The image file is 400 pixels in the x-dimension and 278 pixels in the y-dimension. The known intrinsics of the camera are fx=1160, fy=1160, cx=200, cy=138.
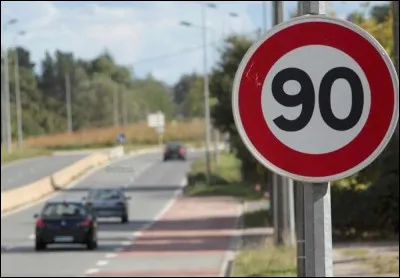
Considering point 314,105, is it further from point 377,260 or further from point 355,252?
point 355,252

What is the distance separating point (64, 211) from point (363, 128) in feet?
A: 89.0

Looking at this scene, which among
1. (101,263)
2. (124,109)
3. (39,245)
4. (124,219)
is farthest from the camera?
(124,109)

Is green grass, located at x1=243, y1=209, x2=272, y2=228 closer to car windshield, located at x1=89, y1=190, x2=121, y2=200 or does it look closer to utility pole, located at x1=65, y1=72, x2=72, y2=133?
car windshield, located at x1=89, y1=190, x2=121, y2=200

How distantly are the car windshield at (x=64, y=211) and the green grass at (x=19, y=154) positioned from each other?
6629 centimetres

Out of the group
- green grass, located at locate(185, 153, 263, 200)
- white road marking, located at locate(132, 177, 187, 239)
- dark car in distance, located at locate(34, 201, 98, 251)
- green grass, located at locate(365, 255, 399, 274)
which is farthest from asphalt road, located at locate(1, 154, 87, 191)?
green grass, located at locate(365, 255, 399, 274)

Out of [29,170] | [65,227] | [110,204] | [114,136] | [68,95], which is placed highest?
[68,95]

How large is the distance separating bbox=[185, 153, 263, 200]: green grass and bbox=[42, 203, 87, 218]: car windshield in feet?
82.7

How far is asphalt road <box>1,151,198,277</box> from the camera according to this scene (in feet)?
87.1

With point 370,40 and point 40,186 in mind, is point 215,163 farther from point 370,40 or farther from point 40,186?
point 370,40

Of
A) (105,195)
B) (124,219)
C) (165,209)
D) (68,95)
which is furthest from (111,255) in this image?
(68,95)

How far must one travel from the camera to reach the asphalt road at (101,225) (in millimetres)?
26562

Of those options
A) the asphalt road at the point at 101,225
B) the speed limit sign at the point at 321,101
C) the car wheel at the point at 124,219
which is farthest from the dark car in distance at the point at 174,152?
the speed limit sign at the point at 321,101

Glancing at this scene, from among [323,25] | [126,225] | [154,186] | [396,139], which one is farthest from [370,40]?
[154,186]

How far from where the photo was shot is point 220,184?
233 ft
